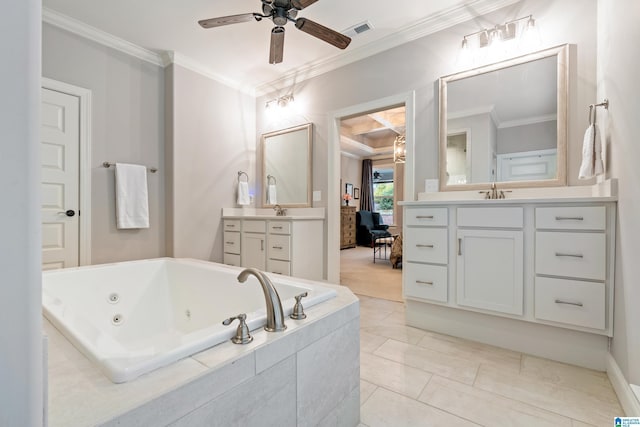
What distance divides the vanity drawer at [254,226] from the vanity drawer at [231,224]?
0.12 metres

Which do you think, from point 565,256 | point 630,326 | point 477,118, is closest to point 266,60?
point 477,118

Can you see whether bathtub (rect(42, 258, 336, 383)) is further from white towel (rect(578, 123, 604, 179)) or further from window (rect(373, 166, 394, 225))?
window (rect(373, 166, 394, 225))

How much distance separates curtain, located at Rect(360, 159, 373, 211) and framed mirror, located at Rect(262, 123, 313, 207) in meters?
5.03

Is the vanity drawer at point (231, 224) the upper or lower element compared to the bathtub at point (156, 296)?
upper

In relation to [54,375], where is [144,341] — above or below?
below

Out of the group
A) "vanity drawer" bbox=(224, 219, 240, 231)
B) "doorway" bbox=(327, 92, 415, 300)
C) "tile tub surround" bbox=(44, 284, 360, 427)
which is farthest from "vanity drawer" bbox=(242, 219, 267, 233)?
"tile tub surround" bbox=(44, 284, 360, 427)

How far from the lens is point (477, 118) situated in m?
2.38

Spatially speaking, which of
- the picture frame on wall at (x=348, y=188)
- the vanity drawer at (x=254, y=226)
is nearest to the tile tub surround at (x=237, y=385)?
the vanity drawer at (x=254, y=226)

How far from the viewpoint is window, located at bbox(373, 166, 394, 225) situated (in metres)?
8.93

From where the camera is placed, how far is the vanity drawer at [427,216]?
2146 mm

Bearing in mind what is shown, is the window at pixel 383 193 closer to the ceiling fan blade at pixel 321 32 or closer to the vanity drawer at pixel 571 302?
the ceiling fan blade at pixel 321 32

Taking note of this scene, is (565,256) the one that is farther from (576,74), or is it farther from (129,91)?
(129,91)

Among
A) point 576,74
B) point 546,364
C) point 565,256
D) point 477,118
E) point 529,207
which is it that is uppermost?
point 576,74

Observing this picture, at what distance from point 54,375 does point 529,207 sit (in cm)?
232
